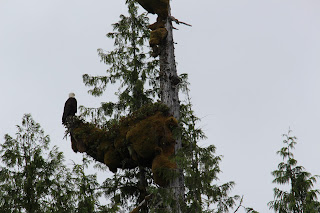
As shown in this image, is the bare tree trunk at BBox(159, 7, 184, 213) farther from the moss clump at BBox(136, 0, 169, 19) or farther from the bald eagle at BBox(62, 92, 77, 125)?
the bald eagle at BBox(62, 92, 77, 125)

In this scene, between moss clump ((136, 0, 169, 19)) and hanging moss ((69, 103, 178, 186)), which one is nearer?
hanging moss ((69, 103, 178, 186))

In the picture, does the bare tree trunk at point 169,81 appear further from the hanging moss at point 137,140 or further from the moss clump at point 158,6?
the moss clump at point 158,6

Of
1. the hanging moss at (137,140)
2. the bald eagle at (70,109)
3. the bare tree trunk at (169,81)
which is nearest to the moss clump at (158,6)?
the bare tree trunk at (169,81)

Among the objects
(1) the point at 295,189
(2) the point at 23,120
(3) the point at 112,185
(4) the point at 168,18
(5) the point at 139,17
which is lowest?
(1) the point at 295,189

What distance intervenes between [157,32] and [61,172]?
6501 millimetres

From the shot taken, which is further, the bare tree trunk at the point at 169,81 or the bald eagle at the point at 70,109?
the bald eagle at the point at 70,109

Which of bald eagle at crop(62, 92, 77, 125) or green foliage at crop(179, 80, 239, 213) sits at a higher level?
bald eagle at crop(62, 92, 77, 125)

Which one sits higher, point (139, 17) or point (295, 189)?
point (139, 17)

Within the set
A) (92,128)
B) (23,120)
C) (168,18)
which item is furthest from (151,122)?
(23,120)

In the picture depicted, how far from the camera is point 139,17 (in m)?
17.0

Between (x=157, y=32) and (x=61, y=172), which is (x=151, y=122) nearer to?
(x=157, y=32)

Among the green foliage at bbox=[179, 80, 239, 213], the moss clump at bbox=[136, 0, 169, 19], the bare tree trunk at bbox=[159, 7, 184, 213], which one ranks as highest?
the moss clump at bbox=[136, 0, 169, 19]

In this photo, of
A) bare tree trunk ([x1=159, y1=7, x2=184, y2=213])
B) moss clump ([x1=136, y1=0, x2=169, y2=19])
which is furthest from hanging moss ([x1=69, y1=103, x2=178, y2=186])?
moss clump ([x1=136, y1=0, x2=169, y2=19])

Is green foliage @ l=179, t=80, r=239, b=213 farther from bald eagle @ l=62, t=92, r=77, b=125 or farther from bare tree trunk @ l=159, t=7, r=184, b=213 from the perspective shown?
bald eagle @ l=62, t=92, r=77, b=125
